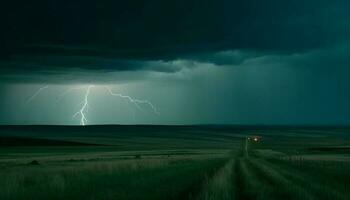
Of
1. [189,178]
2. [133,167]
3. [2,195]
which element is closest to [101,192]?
[2,195]

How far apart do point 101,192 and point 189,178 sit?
7.96 meters

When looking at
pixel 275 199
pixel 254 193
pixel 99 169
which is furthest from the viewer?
pixel 99 169

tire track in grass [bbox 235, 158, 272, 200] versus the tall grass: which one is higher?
tire track in grass [bbox 235, 158, 272, 200]

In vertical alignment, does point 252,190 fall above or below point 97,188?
above

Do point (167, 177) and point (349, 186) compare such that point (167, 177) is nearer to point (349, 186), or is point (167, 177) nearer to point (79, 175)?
point (79, 175)

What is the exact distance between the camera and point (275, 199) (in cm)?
1978

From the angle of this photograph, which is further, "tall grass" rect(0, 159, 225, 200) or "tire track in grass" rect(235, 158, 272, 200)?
"tall grass" rect(0, 159, 225, 200)

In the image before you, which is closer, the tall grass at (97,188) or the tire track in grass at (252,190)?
the tire track in grass at (252,190)

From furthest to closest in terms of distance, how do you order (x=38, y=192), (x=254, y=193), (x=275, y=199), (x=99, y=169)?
(x=99, y=169) < (x=38, y=192) < (x=254, y=193) < (x=275, y=199)

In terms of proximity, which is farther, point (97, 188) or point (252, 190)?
point (97, 188)

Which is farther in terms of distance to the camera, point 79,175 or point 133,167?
point 133,167

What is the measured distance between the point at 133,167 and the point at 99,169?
3.37 meters

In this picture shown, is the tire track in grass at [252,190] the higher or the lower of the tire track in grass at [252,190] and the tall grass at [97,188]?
the higher

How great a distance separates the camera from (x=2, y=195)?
2159 centimetres
